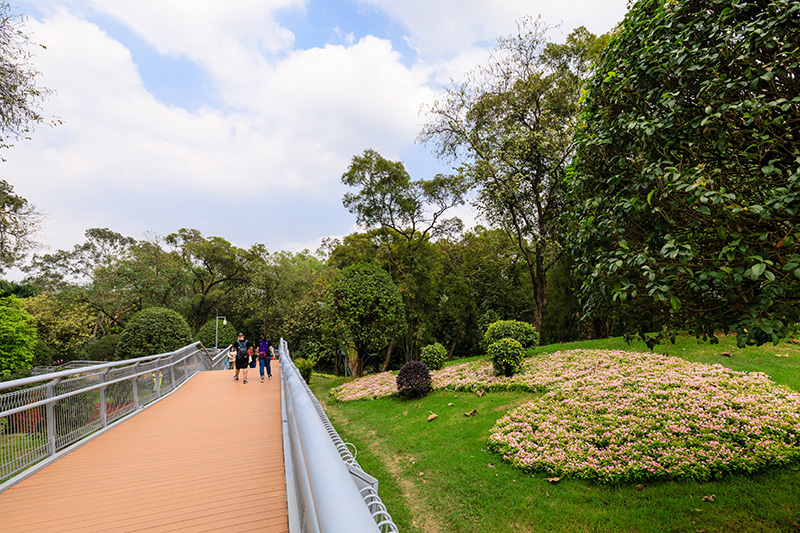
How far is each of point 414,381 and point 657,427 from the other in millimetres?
6373

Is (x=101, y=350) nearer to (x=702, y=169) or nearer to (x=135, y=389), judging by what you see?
(x=135, y=389)

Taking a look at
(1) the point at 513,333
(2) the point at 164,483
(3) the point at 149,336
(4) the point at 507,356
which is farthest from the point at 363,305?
(2) the point at 164,483

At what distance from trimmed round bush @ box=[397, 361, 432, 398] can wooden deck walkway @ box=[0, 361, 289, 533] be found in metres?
5.10

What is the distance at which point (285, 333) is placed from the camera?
102ft

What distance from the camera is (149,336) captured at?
704 inches

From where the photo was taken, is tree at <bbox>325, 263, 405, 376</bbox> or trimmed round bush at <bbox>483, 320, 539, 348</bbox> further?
→ tree at <bbox>325, 263, 405, 376</bbox>

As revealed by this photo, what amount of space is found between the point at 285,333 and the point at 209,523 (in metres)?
29.4

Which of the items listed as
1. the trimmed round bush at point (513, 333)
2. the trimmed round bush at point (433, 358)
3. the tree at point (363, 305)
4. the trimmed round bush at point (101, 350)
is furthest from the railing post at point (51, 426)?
the trimmed round bush at point (101, 350)

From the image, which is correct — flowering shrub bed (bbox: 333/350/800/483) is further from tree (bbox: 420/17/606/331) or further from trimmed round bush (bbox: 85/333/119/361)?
trimmed round bush (bbox: 85/333/119/361)

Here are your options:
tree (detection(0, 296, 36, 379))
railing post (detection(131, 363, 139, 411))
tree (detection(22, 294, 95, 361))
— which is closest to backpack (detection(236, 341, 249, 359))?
railing post (detection(131, 363, 139, 411))

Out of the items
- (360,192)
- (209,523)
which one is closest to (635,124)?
(209,523)

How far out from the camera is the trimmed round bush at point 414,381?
10875 millimetres

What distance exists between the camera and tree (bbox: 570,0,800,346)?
2979 millimetres

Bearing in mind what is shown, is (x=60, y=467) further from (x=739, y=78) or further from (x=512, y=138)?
Result: (x=512, y=138)
